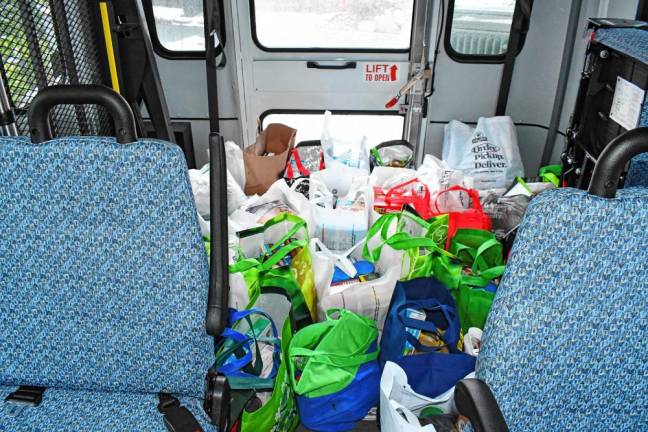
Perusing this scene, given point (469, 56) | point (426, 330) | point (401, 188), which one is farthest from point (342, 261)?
point (469, 56)

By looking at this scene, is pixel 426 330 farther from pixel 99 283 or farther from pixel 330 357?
pixel 99 283

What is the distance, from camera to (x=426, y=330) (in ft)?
5.20

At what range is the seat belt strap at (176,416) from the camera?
3.60 feet

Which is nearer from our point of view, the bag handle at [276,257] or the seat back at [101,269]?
the seat back at [101,269]

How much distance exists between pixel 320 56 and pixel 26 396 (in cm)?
254

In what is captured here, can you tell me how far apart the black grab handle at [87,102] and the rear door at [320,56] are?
2173mm

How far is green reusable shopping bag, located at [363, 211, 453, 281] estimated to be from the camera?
5.89 ft

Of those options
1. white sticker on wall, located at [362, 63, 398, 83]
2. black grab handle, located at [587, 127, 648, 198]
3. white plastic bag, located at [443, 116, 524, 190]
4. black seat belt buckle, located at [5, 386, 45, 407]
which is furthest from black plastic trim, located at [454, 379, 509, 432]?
white sticker on wall, located at [362, 63, 398, 83]

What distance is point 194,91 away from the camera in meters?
3.26

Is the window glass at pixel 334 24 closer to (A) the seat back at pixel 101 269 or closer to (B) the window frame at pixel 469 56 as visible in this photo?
(B) the window frame at pixel 469 56

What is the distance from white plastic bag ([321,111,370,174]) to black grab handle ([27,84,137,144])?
1.76 metres

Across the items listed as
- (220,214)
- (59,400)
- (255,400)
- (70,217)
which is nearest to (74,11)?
(70,217)

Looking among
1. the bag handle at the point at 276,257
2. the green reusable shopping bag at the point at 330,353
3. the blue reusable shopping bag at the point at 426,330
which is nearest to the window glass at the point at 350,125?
the bag handle at the point at 276,257

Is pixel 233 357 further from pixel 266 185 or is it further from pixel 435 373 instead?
pixel 266 185
